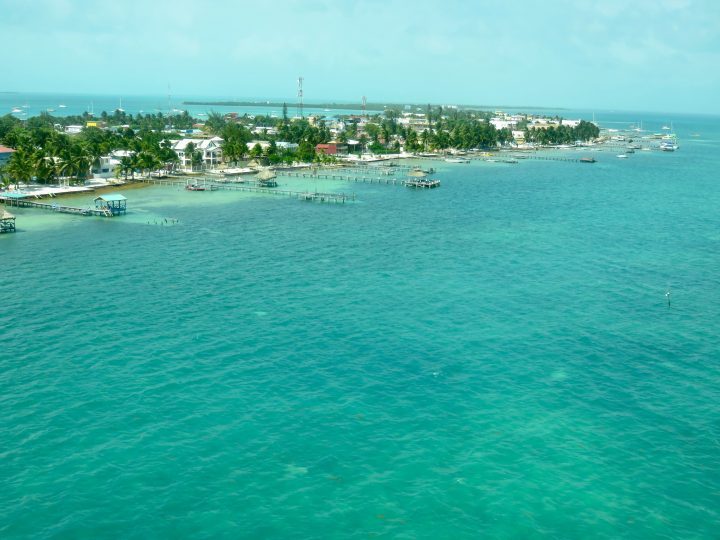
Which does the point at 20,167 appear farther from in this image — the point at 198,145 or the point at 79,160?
the point at 198,145

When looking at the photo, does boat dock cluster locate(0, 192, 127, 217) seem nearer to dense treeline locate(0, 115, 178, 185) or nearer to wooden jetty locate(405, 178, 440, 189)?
dense treeline locate(0, 115, 178, 185)

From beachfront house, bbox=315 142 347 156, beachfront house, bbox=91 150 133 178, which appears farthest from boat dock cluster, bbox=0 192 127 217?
beachfront house, bbox=315 142 347 156

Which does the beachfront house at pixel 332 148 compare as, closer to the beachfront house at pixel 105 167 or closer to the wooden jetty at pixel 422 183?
the wooden jetty at pixel 422 183

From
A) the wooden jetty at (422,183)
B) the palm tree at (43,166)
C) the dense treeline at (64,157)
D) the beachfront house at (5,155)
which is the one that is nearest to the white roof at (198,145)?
the dense treeline at (64,157)

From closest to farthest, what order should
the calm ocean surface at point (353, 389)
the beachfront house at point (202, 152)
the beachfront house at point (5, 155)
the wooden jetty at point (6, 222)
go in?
the calm ocean surface at point (353, 389)
the wooden jetty at point (6, 222)
the beachfront house at point (5, 155)
the beachfront house at point (202, 152)

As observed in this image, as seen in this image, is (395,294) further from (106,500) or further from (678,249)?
(678,249)

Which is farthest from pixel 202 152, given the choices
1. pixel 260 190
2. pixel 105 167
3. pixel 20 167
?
pixel 20 167
